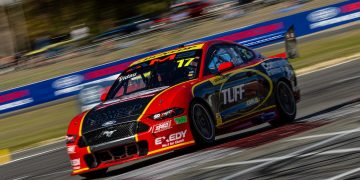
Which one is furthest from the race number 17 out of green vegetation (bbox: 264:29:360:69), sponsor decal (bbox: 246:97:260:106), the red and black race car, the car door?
green vegetation (bbox: 264:29:360:69)

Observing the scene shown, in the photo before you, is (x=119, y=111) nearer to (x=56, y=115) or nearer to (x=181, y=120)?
(x=181, y=120)

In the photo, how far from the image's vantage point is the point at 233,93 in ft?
33.8

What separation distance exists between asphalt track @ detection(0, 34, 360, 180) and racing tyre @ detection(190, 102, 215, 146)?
0.15 m

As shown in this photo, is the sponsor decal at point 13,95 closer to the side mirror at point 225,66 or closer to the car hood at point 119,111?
the car hood at point 119,111

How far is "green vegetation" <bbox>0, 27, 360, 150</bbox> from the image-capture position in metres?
17.3

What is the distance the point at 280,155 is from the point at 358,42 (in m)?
15.7

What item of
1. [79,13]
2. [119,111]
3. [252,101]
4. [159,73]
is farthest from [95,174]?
[79,13]

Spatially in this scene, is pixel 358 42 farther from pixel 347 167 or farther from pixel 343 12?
pixel 347 167

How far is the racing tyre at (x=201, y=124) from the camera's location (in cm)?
923

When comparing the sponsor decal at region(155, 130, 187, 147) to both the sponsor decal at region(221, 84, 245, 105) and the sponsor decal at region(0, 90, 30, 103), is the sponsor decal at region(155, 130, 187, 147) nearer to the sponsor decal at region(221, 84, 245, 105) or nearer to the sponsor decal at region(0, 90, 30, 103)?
the sponsor decal at region(221, 84, 245, 105)

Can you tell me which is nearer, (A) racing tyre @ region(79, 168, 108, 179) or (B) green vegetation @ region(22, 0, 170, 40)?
(A) racing tyre @ region(79, 168, 108, 179)

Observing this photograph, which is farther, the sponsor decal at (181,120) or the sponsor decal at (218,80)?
the sponsor decal at (218,80)

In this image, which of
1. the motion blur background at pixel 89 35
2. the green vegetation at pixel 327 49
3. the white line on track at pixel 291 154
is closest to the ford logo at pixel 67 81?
the motion blur background at pixel 89 35

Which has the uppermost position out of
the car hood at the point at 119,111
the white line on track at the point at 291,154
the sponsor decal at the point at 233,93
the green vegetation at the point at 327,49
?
the car hood at the point at 119,111
